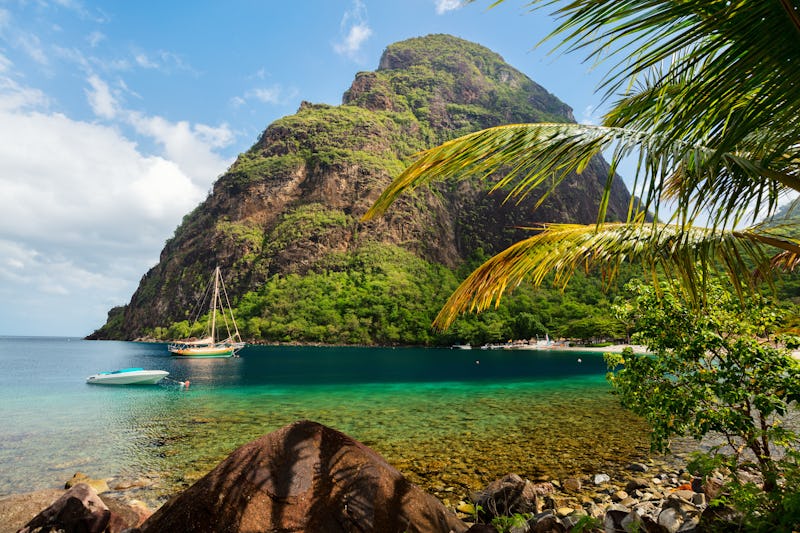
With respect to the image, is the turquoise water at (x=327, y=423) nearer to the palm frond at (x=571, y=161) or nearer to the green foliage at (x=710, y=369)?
the green foliage at (x=710, y=369)

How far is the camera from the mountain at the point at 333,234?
96.1 m

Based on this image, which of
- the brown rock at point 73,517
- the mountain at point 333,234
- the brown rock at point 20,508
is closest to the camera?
the brown rock at point 73,517

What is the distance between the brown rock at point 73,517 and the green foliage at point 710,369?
7.35 meters

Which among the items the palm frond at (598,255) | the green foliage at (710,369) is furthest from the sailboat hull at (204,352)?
the palm frond at (598,255)

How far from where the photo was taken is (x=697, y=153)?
9.00 ft

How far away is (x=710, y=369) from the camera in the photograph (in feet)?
16.6

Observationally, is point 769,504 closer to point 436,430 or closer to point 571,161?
point 571,161

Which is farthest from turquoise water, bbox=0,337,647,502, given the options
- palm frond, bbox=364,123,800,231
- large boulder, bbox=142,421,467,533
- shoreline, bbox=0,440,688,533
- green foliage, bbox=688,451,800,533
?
palm frond, bbox=364,123,800,231

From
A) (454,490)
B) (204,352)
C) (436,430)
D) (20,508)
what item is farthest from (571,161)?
(204,352)

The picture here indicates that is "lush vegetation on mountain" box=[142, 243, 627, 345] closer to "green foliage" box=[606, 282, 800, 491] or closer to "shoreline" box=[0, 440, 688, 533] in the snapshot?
"shoreline" box=[0, 440, 688, 533]

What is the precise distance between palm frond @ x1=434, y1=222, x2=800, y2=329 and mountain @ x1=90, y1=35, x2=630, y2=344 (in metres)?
84.3

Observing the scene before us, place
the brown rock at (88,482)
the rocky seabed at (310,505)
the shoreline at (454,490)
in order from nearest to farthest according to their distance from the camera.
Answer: the rocky seabed at (310,505)
the shoreline at (454,490)
the brown rock at (88,482)

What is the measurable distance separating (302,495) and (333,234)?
109649mm

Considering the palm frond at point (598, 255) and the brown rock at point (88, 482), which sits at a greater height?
the palm frond at point (598, 255)
